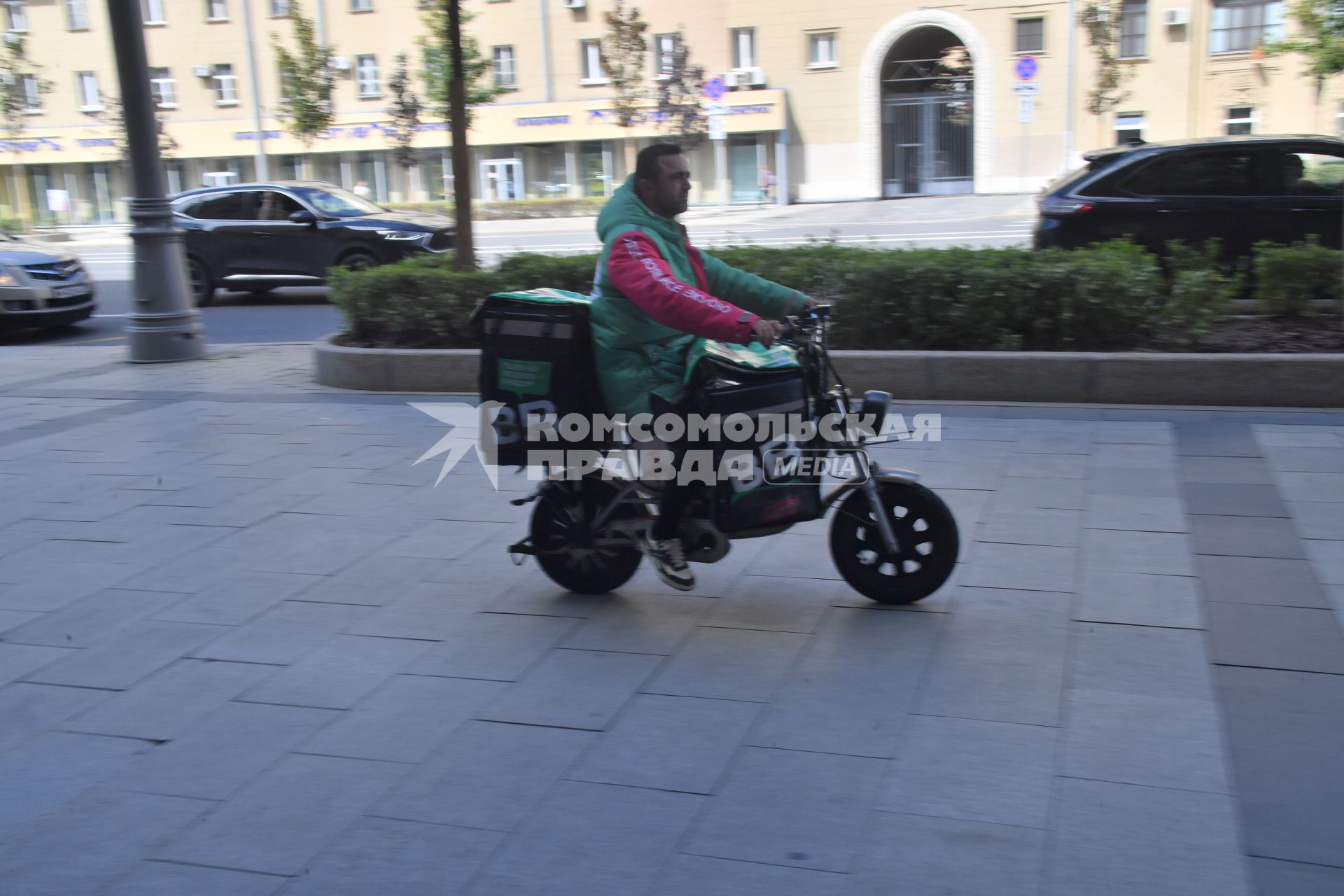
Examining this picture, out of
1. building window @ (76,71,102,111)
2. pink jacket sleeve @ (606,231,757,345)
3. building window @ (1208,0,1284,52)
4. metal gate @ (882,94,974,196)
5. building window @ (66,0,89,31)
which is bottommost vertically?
pink jacket sleeve @ (606,231,757,345)

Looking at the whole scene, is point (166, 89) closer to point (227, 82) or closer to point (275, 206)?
point (227, 82)

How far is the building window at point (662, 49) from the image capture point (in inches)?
1454

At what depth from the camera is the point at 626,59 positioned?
3625 cm

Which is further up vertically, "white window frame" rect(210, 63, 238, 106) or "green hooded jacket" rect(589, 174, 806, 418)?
"white window frame" rect(210, 63, 238, 106)

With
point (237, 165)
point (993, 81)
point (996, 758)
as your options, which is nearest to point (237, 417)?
point (996, 758)

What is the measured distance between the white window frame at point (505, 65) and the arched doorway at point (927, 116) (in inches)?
472

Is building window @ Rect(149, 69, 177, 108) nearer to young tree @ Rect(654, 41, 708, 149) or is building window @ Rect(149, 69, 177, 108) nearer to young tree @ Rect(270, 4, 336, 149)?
young tree @ Rect(270, 4, 336, 149)

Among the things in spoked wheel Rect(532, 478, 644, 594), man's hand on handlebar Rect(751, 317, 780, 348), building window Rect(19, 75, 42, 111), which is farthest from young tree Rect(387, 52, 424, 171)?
man's hand on handlebar Rect(751, 317, 780, 348)

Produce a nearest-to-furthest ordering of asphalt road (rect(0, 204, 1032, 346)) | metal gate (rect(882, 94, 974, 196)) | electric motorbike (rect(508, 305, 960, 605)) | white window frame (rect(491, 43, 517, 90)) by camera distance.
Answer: electric motorbike (rect(508, 305, 960, 605))
asphalt road (rect(0, 204, 1032, 346))
metal gate (rect(882, 94, 974, 196))
white window frame (rect(491, 43, 517, 90))

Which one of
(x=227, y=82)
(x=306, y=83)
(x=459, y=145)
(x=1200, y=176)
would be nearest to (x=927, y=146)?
(x=306, y=83)

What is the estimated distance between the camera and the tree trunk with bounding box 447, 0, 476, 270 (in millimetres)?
10039

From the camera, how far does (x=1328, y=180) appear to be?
31.4 ft

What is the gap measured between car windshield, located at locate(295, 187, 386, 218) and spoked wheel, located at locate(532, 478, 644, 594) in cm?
1173

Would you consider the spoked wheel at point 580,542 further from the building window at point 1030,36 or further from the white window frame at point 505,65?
the white window frame at point 505,65
